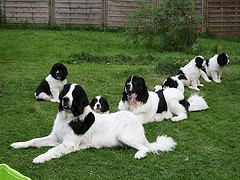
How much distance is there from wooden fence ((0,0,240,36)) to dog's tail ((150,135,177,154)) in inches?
573

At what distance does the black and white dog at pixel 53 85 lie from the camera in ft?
32.4

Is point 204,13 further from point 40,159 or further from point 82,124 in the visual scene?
point 40,159

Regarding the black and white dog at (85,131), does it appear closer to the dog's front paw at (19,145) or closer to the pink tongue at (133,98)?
the dog's front paw at (19,145)

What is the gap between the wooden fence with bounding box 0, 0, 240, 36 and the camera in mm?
20484

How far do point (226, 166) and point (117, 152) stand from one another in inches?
65.6

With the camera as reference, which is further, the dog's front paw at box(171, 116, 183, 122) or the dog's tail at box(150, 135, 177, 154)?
the dog's front paw at box(171, 116, 183, 122)

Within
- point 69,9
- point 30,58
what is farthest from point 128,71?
point 69,9

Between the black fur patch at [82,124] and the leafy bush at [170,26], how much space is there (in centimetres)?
1038

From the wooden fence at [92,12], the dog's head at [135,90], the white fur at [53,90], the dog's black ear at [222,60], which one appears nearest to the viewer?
the dog's head at [135,90]

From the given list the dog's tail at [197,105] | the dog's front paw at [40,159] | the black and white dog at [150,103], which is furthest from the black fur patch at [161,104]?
the dog's front paw at [40,159]

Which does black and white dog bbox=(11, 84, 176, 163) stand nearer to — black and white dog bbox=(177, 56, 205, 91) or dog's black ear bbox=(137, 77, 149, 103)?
dog's black ear bbox=(137, 77, 149, 103)

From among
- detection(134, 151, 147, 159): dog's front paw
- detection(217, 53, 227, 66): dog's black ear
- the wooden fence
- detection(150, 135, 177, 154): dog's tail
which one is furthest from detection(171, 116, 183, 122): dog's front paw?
the wooden fence

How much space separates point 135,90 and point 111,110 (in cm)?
114

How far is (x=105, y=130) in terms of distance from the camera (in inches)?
263
